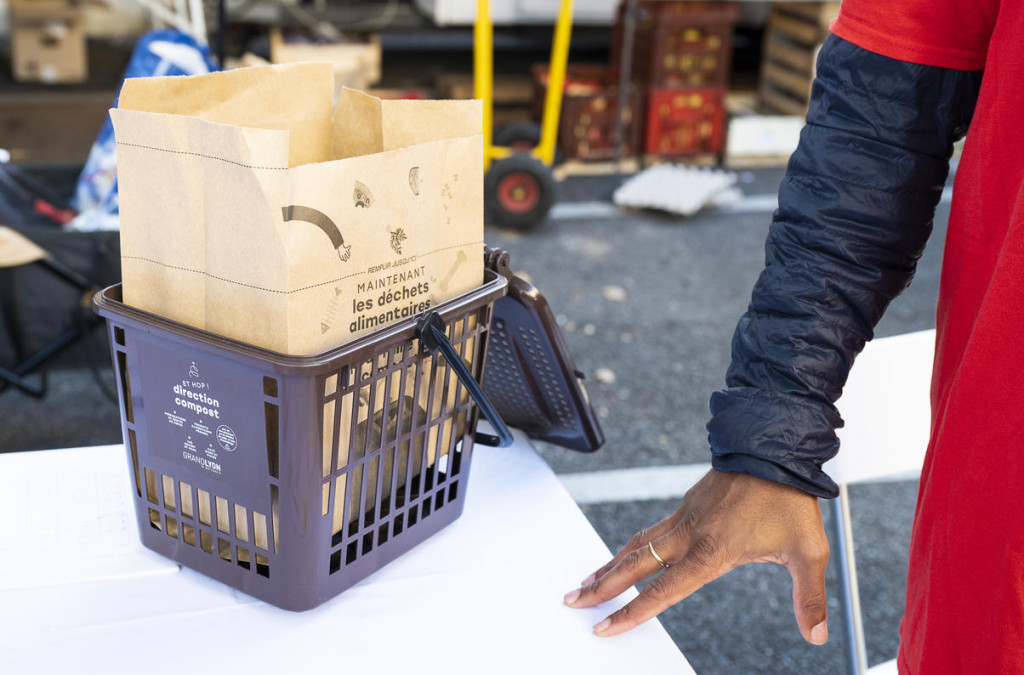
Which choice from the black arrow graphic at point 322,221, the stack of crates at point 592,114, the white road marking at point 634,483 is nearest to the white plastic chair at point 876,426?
the black arrow graphic at point 322,221

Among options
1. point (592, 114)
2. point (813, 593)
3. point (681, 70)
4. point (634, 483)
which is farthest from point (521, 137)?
point (813, 593)

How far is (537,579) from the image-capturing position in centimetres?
89

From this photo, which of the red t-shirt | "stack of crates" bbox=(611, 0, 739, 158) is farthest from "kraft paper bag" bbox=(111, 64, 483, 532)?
"stack of crates" bbox=(611, 0, 739, 158)

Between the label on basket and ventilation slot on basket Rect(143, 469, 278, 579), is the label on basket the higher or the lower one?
the higher one

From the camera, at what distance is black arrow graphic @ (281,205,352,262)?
27.8 inches

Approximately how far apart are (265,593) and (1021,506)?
60 cm

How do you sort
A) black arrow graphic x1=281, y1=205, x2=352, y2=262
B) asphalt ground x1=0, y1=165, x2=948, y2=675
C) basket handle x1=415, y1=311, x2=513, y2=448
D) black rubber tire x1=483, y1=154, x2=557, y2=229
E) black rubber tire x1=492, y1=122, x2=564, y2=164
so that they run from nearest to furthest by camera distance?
black arrow graphic x1=281, y1=205, x2=352, y2=262 < basket handle x1=415, y1=311, x2=513, y2=448 < asphalt ground x1=0, y1=165, x2=948, y2=675 < black rubber tire x1=483, y1=154, x2=557, y2=229 < black rubber tire x1=492, y1=122, x2=564, y2=164

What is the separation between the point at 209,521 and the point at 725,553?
17.3 inches

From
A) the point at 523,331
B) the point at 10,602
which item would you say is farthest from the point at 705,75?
the point at 10,602

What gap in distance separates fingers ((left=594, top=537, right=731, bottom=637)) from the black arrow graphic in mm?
366

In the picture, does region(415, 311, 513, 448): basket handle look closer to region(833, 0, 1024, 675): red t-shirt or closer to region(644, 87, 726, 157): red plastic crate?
region(833, 0, 1024, 675): red t-shirt

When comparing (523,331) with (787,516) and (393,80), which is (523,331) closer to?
(787,516)

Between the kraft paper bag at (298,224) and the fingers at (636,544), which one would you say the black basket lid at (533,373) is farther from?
the fingers at (636,544)

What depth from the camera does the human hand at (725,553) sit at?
83cm
